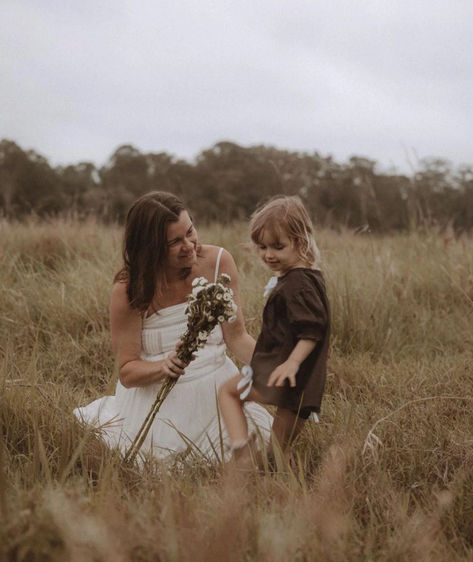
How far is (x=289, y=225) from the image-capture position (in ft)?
8.00

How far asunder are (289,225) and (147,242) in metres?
0.74

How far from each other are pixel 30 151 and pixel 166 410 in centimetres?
2340

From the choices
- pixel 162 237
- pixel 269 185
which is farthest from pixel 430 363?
pixel 269 185

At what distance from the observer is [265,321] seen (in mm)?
2518

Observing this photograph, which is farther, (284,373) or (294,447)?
(294,447)

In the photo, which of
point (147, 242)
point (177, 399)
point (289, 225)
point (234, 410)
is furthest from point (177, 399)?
point (289, 225)

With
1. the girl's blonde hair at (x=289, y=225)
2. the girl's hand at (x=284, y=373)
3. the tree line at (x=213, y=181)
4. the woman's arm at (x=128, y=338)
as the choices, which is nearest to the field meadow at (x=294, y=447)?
the woman's arm at (x=128, y=338)

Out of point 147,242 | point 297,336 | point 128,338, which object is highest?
point 147,242

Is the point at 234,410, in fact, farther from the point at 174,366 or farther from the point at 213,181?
the point at 213,181

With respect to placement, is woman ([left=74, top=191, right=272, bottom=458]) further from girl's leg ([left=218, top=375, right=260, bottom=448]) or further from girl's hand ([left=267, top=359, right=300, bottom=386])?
girl's hand ([left=267, top=359, right=300, bottom=386])

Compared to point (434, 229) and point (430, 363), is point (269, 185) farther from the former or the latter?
point (430, 363)

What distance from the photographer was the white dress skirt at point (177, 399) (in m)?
2.94

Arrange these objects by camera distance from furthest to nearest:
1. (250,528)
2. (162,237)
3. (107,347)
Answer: (107,347)
(162,237)
(250,528)

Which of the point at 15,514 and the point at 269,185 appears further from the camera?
the point at 269,185
